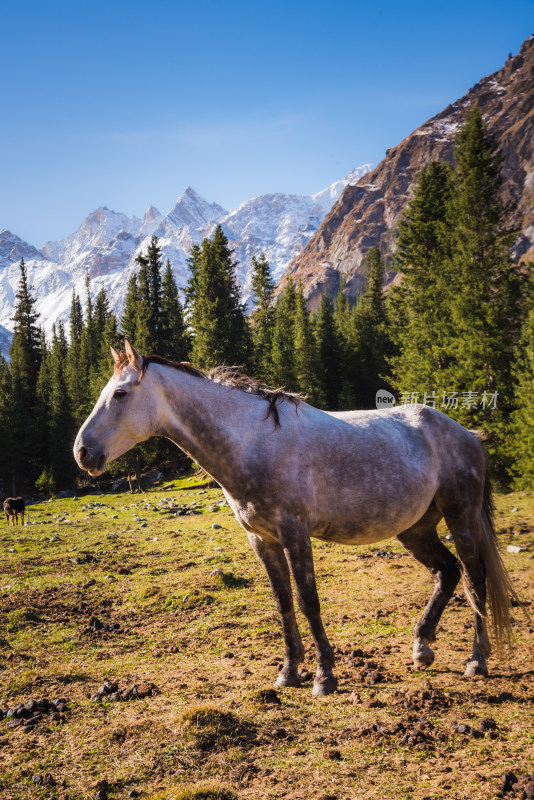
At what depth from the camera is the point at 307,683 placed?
521 centimetres

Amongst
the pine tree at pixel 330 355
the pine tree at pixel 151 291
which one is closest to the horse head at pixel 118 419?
the pine tree at pixel 151 291

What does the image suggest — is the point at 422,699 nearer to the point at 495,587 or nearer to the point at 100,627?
the point at 495,587

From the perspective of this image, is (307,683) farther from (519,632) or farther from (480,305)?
(480,305)

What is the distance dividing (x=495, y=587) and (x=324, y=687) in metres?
2.30

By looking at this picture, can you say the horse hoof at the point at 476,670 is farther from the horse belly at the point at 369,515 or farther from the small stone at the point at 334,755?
the small stone at the point at 334,755

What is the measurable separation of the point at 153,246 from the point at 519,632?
159 feet

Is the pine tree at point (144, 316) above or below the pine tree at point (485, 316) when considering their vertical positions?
above

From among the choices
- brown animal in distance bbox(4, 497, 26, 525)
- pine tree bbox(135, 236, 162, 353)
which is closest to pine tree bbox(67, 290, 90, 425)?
pine tree bbox(135, 236, 162, 353)

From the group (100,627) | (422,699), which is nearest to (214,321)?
(100,627)

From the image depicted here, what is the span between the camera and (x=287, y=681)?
5.11 m

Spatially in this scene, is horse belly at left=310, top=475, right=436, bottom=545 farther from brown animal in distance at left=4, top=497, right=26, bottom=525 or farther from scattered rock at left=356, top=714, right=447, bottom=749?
brown animal in distance at left=4, top=497, right=26, bottom=525

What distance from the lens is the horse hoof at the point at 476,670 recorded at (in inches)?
204

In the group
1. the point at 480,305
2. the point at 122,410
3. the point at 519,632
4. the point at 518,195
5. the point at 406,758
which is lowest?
the point at 519,632

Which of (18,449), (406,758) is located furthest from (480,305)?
(18,449)
